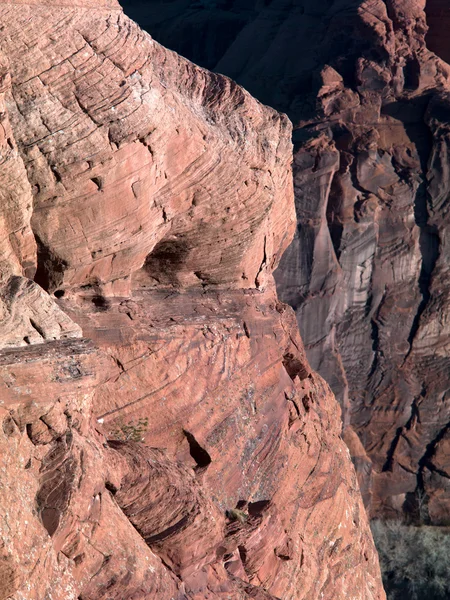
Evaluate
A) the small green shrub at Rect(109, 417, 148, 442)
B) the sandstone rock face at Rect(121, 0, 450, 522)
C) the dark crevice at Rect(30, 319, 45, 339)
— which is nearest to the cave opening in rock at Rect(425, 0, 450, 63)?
the sandstone rock face at Rect(121, 0, 450, 522)

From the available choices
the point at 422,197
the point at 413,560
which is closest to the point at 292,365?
the point at 422,197

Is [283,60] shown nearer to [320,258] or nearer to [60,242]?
[320,258]

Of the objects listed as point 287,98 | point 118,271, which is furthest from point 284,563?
point 287,98

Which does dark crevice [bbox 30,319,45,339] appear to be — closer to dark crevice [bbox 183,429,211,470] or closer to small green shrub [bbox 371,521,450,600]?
dark crevice [bbox 183,429,211,470]

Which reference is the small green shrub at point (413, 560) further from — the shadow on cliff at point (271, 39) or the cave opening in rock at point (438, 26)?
the cave opening in rock at point (438, 26)

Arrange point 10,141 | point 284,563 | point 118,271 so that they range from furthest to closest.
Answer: point 284,563, point 118,271, point 10,141

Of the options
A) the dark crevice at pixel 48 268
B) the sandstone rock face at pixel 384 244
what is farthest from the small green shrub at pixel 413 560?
the dark crevice at pixel 48 268
